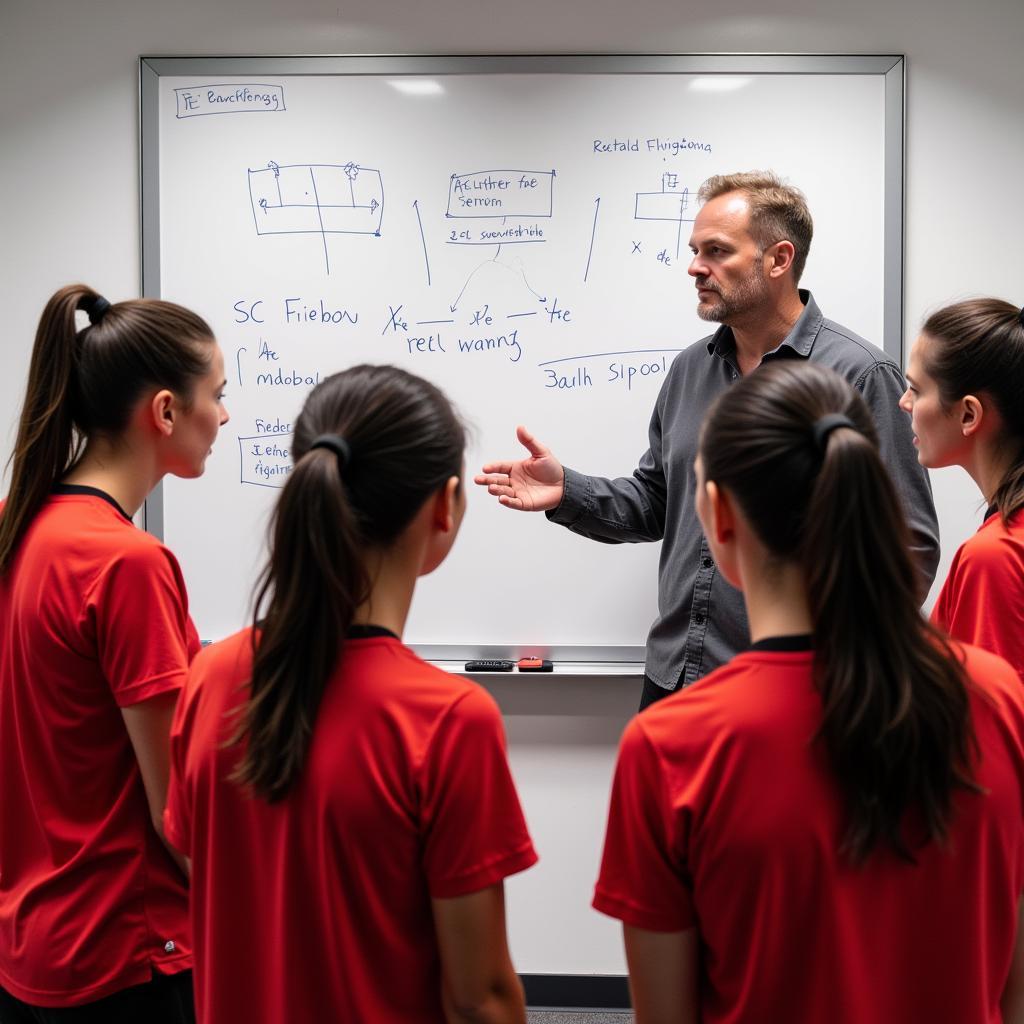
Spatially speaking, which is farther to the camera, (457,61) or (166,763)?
(457,61)

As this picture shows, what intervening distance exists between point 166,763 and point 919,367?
3.94ft

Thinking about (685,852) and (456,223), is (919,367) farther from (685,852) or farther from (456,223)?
(456,223)

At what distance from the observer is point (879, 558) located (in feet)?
2.74

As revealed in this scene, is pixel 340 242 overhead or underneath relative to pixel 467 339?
overhead

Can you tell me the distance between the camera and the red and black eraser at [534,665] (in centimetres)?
246

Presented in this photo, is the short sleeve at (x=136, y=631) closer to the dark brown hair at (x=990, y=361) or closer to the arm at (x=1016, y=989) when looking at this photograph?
the arm at (x=1016, y=989)

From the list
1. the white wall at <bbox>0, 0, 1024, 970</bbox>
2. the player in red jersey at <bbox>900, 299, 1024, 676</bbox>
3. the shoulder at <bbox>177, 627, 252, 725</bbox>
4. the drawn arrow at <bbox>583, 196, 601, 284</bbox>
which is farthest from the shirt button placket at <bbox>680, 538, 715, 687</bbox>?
the shoulder at <bbox>177, 627, 252, 725</bbox>

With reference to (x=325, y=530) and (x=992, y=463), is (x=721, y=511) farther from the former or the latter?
(x=992, y=463)

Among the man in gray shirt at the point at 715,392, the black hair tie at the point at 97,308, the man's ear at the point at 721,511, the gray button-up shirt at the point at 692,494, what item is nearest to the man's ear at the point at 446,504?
the man's ear at the point at 721,511

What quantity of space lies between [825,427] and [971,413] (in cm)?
70

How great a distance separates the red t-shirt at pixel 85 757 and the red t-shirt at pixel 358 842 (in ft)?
0.94

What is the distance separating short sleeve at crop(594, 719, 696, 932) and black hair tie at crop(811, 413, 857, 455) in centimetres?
29

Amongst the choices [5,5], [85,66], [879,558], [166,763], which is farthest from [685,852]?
[5,5]

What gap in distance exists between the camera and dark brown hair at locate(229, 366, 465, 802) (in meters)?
0.87
